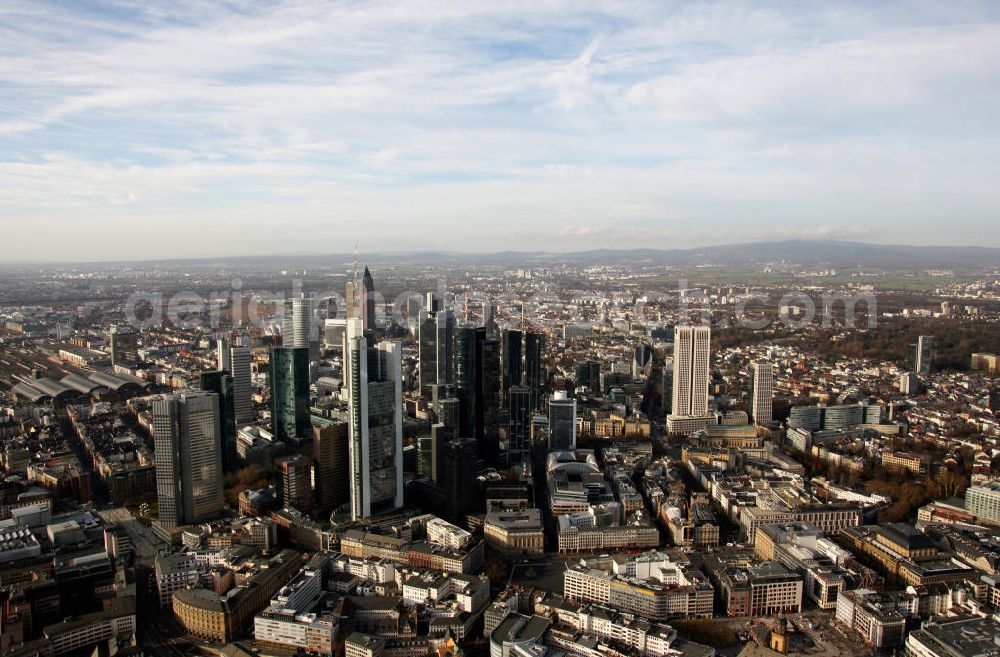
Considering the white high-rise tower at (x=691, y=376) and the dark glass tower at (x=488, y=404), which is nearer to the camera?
the dark glass tower at (x=488, y=404)

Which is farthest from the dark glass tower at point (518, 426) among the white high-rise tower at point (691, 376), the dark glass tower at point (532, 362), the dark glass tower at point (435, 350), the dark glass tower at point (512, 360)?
the white high-rise tower at point (691, 376)

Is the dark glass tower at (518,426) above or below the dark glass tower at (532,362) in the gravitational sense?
below

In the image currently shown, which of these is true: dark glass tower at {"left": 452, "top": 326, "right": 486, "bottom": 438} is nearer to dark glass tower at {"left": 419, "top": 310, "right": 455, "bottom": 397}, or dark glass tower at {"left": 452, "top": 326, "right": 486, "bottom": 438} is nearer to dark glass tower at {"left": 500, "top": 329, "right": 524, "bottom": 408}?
dark glass tower at {"left": 500, "top": 329, "right": 524, "bottom": 408}

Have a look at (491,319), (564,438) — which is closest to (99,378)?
(491,319)

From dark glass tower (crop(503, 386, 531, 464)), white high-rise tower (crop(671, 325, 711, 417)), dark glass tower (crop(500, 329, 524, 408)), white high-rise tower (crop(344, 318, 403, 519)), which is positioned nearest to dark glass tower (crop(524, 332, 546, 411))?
dark glass tower (crop(500, 329, 524, 408))

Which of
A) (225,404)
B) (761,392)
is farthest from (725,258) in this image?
(225,404)

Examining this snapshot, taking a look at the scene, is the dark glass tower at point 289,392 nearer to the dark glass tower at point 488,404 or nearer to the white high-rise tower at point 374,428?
the dark glass tower at point 488,404

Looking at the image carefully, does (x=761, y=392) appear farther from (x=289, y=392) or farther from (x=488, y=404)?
(x=289, y=392)

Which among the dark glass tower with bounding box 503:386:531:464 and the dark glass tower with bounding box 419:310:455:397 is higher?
the dark glass tower with bounding box 419:310:455:397
